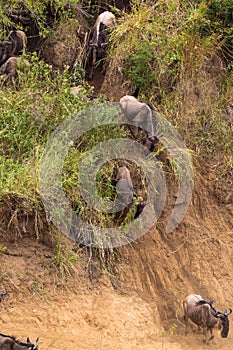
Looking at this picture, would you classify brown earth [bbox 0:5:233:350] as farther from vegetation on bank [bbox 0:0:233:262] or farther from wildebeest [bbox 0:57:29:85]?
wildebeest [bbox 0:57:29:85]

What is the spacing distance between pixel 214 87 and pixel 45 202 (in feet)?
13.2

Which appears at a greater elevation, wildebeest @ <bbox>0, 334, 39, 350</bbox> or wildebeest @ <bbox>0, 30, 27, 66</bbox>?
wildebeest @ <bbox>0, 30, 27, 66</bbox>

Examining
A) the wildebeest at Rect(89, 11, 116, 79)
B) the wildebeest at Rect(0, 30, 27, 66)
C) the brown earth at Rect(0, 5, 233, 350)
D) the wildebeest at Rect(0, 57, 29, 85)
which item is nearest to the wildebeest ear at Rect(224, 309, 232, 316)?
the brown earth at Rect(0, 5, 233, 350)

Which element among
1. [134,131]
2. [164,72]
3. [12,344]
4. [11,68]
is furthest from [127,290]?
[11,68]

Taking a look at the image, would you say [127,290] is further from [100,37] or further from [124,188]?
[100,37]

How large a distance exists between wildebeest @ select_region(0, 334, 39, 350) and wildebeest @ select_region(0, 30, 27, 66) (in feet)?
16.5

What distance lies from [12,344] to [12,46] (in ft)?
17.5

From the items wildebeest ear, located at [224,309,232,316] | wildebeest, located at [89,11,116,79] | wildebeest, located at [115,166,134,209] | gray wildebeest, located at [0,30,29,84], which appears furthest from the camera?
wildebeest, located at [89,11,116,79]

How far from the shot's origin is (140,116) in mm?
9258


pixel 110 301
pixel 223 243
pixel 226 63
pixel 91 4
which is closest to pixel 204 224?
pixel 223 243

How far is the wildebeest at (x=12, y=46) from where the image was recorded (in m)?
A: 10.2

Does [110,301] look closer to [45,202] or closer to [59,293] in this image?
[59,293]

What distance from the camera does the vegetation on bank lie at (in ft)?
28.5

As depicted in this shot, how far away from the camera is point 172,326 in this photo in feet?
26.1
